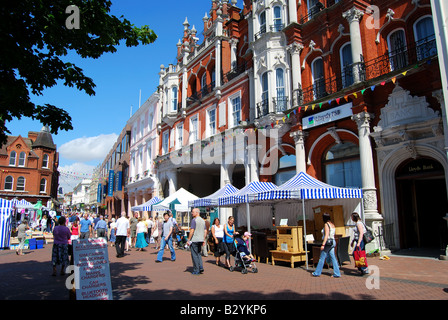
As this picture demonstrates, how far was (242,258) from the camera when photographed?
9539 millimetres

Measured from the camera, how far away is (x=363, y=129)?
12953 mm

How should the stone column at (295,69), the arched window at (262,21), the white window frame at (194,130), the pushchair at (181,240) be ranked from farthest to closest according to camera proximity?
the white window frame at (194,130)
the arched window at (262,21)
the pushchair at (181,240)
the stone column at (295,69)

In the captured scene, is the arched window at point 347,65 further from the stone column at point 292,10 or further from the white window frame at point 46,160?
the white window frame at point 46,160

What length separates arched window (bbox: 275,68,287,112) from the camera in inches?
664

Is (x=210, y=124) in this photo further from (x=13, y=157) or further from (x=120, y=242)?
(x=13, y=157)

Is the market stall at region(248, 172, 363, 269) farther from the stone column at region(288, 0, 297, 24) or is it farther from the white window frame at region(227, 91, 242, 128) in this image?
the white window frame at region(227, 91, 242, 128)

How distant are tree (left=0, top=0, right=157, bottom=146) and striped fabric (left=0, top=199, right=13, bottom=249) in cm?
1432

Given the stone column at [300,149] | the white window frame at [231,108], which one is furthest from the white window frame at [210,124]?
the stone column at [300,149]

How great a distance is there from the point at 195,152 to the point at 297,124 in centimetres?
1015

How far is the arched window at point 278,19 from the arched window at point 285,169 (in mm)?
7195

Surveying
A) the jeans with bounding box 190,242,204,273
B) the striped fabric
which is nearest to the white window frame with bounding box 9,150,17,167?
the striped fabric

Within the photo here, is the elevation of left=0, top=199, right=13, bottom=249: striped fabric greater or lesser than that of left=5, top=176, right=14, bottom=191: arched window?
lesser

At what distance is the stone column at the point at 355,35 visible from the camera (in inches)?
529

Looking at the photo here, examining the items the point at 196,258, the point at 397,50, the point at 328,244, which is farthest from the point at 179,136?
the point at 328,244
